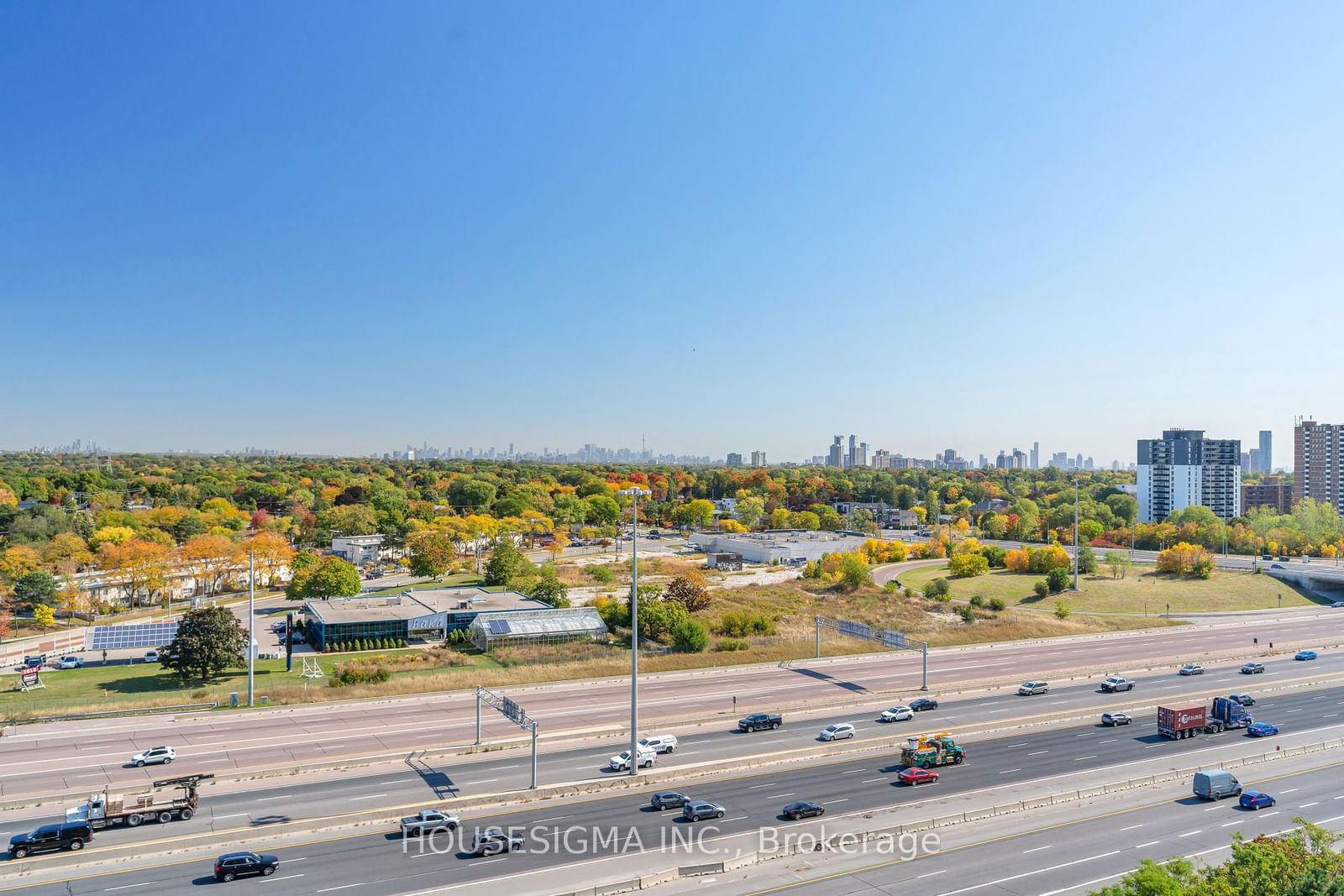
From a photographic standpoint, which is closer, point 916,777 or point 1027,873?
point 1027,873

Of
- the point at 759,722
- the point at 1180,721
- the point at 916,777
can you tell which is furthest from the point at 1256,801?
the point at 759,722

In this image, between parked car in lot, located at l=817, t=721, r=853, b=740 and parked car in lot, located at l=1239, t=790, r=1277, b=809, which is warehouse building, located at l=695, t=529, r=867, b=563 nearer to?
parked car in lot, located at l=817, t=721, r=853, b=740

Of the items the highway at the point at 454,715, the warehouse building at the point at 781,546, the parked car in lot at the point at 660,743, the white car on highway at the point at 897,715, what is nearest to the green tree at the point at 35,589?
the highway at the point at 454,715

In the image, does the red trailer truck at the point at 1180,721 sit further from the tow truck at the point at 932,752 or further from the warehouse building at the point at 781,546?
the warehouse building at the point at 781,546

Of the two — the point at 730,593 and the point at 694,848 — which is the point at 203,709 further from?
the point at 730,593

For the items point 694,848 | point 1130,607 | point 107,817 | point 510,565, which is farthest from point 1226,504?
point 107,817

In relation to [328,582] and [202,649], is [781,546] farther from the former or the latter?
[202,649]

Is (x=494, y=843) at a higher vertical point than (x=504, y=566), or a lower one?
lower
